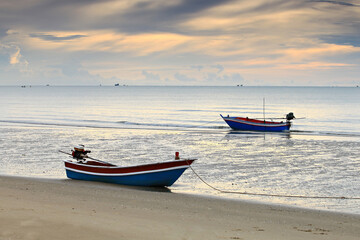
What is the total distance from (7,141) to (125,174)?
17.6 metres

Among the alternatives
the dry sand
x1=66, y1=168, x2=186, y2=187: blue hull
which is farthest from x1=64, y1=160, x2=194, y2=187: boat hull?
the dry sand

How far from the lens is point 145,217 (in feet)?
34.8

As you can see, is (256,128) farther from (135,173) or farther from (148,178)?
(135,173)

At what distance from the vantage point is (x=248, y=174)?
19938 millimetres

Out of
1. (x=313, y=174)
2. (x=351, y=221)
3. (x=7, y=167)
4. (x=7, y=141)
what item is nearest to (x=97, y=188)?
(x=7, y=167)

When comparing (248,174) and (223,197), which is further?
(248,174)

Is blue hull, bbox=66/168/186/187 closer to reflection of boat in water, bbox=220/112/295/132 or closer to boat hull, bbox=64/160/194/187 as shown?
boat hull, bbox=64/160/194/187

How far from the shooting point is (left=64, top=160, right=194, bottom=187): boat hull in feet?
53.4

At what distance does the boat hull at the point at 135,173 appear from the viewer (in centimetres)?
1628

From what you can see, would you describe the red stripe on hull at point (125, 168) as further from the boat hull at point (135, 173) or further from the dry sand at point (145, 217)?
the dry sand at point (145, 217)

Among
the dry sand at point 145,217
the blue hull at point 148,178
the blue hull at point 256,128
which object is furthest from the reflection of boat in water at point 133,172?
the blue hull at point 256,128

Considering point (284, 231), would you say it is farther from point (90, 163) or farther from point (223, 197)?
point (90, 163)

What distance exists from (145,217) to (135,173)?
6.09m

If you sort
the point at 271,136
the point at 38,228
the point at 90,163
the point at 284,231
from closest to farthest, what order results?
A: 1. the point at 38,228
2. the point at 284,231
3. the point at 90,163
4. the point at 271,136
